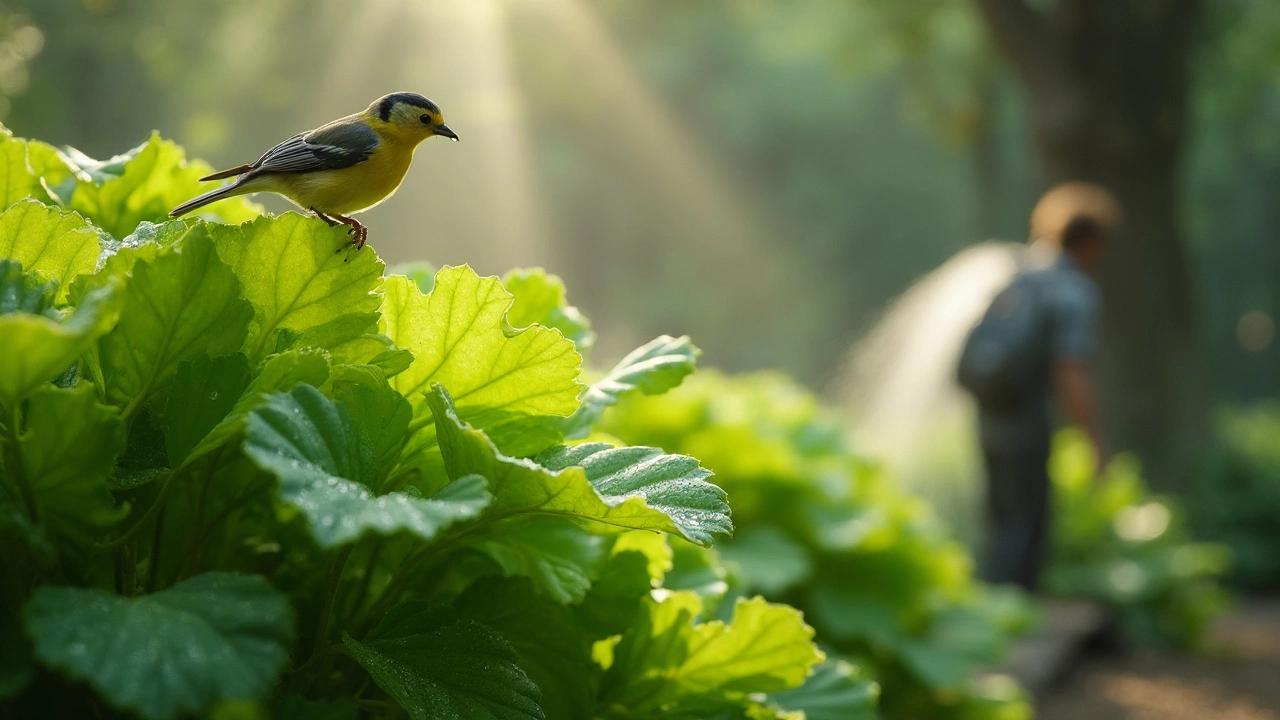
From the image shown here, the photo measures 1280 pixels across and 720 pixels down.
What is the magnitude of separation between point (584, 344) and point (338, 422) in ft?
1.65

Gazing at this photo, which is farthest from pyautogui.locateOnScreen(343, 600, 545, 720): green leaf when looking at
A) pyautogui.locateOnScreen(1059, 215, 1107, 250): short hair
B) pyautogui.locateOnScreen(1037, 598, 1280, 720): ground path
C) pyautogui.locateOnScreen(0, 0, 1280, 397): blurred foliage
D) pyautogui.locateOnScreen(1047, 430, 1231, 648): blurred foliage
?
pyautogui.locateOnScreen(0, 0, 1280, 397): blurred foliage

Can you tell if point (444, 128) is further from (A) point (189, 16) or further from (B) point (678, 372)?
(A) point (189, 16)

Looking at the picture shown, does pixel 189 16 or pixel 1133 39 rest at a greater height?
pixel 189 16

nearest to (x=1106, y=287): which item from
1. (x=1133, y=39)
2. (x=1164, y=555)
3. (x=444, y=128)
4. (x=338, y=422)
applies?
(x=1133, y=39)

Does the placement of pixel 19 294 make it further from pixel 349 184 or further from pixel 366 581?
pixel 349 184

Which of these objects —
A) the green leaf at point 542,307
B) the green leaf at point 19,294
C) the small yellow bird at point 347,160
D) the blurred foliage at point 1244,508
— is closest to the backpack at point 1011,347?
the blurred foliage at point 1244,508

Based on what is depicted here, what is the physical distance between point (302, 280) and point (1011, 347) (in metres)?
6.91

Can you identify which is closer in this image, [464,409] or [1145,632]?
[464,409]

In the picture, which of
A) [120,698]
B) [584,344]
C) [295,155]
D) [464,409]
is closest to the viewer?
[120,698]

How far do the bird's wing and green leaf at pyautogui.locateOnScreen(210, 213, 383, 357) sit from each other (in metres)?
0.53

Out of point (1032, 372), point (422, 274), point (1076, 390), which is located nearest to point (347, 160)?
point (422, 274)

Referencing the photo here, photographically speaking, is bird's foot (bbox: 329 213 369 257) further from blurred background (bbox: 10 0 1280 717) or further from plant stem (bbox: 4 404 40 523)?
blurred background (bbox: 10 0 1280 717)

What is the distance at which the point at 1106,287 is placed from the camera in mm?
11734

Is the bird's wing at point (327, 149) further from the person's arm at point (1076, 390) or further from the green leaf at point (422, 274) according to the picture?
the person's arm at point (1076, 390)
